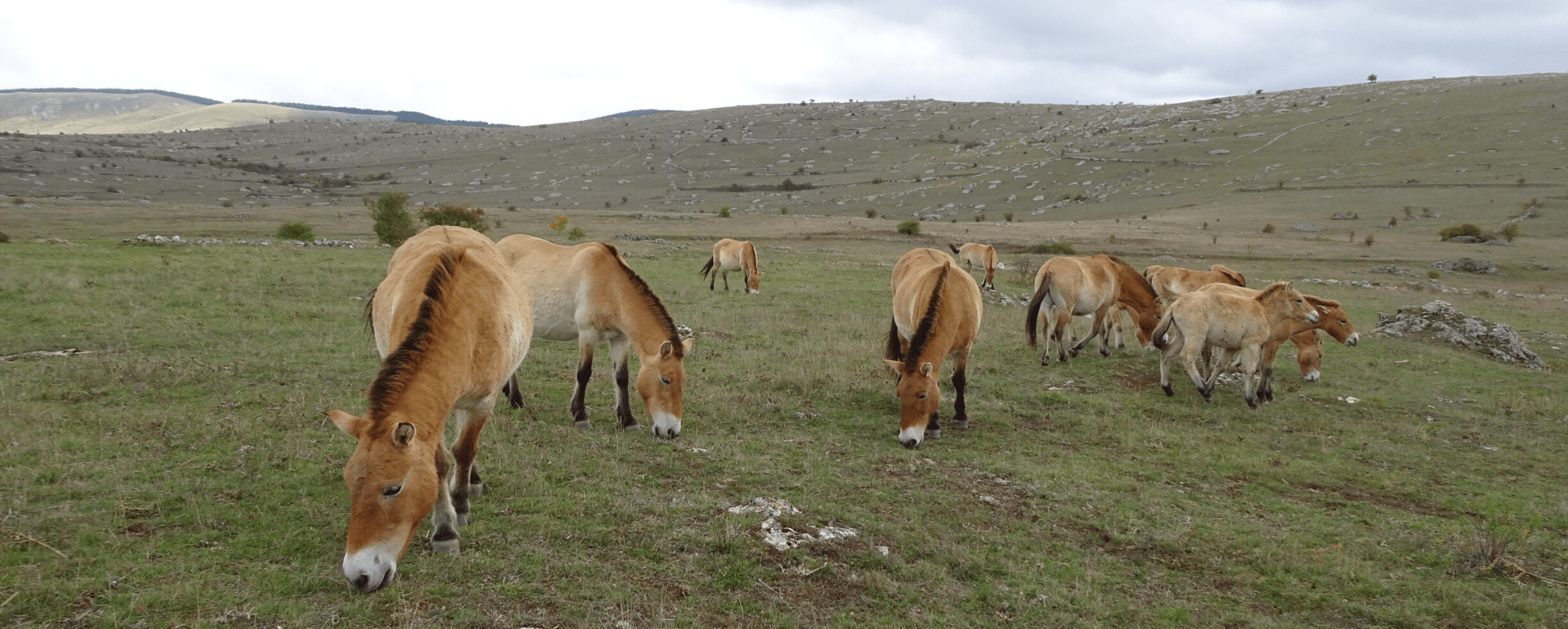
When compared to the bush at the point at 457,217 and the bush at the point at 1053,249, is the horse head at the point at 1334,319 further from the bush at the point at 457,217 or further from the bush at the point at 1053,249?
the bush at the point at 457,217

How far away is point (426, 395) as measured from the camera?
4.34m

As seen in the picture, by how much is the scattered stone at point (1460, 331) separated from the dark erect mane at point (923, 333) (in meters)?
14.9

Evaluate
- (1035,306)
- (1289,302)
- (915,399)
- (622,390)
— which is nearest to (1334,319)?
(1289,302)

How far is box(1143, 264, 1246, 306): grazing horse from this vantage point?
15.9 metres

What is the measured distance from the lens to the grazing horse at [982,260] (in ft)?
77.2

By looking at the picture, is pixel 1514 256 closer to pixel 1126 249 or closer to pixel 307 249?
pixel 1126 249

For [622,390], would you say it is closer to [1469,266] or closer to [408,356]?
[408,356]

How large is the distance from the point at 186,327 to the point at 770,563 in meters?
11.5

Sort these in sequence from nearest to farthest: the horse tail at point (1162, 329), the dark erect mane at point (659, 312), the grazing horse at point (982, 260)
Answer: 1. the dark erect mane at point (659, 312)
2. the horse tail at point (1162, 329)
3. the grazing horse at point (982, 260)

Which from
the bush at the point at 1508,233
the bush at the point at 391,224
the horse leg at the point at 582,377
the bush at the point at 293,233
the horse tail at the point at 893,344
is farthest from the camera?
the bush at the point at 1508,233

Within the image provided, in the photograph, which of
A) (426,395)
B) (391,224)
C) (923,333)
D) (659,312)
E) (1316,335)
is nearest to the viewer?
(426,395)

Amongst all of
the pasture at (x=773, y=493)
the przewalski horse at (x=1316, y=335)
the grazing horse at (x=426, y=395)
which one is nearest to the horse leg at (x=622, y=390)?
the pasture at (x=773, y=493)

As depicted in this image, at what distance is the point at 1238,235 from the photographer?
40781 millimetres

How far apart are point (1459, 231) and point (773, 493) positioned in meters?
48.1
